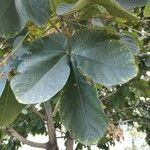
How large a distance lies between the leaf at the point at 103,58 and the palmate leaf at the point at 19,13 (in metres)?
0.07

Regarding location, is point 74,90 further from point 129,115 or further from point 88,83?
point 129,115

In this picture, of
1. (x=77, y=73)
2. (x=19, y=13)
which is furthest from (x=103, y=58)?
(x=19, y=13)

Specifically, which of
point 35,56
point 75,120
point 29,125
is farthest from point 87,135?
point 29,125

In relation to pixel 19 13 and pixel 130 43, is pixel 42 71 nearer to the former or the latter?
pixel 19 13

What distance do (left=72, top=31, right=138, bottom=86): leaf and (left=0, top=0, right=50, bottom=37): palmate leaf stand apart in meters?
0.07

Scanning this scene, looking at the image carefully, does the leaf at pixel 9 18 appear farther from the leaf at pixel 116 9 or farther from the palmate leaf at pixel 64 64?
the leaf at pixel 116 9

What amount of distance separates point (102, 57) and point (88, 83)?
0.06 meters

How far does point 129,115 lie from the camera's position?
259 centimetres

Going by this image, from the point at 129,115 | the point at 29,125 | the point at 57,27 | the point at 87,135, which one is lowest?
the point at 129,115

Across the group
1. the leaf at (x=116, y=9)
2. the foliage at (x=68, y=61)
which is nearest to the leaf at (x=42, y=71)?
the foliage at (x=68, y=61)

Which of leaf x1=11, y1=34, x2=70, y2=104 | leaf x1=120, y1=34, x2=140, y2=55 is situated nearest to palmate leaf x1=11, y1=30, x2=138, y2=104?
leaf x1=11, y1=34, x2=70, y2=104

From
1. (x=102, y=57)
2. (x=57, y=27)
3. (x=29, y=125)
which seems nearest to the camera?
(x=102, y=57)

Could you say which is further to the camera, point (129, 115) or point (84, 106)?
point (129, 115)

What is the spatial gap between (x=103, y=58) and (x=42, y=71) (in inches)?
3.9
